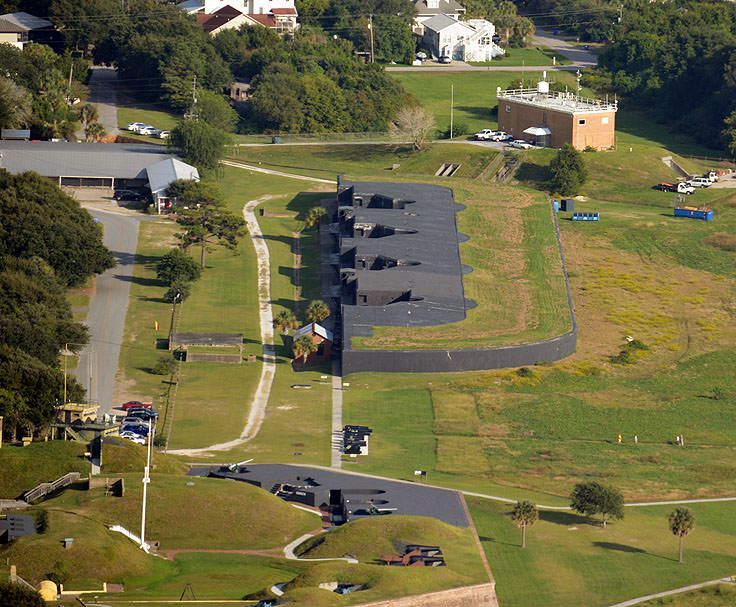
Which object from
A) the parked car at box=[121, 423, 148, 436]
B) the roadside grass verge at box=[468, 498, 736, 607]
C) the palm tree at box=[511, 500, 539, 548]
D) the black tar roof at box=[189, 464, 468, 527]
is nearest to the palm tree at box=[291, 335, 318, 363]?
the parked car at box=[121, 423, 148, 436]

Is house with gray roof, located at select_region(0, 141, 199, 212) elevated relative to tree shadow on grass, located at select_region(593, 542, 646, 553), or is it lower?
elevated

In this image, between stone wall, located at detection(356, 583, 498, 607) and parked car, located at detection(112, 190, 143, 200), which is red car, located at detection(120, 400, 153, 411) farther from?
parked car, located at detection(112, 190, 143, 200)

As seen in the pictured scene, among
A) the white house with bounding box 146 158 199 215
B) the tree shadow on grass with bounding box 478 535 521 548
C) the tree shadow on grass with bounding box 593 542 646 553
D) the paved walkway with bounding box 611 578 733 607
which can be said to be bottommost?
the tree shadow on grass with bounding box 593 542 646 553

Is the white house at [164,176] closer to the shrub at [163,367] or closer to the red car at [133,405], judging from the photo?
the shrub at [163,367]

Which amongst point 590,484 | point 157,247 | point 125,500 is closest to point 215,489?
point 125,500

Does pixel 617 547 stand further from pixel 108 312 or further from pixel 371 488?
pixel 108 312

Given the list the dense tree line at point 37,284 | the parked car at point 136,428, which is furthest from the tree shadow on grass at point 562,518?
the dense tree line at point 37,284

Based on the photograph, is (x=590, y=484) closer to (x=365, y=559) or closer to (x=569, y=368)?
(x=365, y=559)
